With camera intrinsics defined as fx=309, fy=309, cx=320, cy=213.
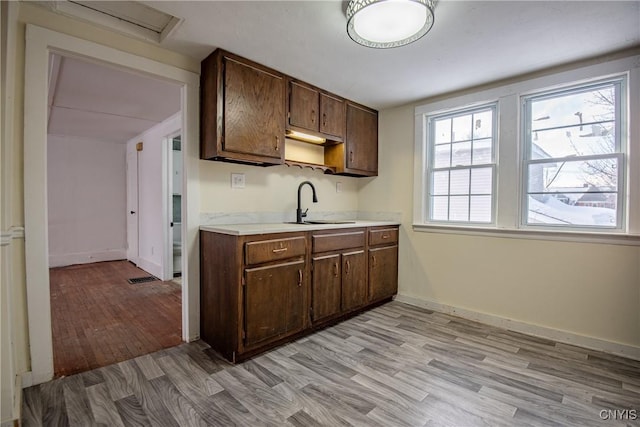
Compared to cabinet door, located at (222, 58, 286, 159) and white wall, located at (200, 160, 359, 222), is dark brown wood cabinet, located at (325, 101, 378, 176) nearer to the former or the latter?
white wall, located at (200, 160, 359, 222)

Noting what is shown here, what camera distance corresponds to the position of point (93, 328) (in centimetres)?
273

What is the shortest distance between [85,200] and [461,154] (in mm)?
6230

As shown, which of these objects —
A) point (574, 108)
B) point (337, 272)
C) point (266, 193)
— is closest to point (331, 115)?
point (266, 193)

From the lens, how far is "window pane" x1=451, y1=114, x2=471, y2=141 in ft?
10.3

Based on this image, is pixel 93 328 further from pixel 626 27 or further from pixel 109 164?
pixel 626 27

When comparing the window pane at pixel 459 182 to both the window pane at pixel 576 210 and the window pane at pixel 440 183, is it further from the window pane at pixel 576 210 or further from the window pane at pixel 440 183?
the window pane at pixel 576 210

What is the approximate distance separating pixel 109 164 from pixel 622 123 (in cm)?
718

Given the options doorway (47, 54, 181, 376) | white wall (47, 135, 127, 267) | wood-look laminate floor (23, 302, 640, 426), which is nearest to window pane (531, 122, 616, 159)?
wood-look laminate floor (23, 302, 640, 426)

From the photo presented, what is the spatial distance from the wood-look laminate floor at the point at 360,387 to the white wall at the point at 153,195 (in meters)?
2.54

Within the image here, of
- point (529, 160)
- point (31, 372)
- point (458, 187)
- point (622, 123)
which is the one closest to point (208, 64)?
point (31, 372)

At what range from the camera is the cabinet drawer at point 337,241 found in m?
2.63

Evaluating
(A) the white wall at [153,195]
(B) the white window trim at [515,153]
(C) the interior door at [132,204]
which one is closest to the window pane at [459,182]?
(B) the white window trim at [515,153]

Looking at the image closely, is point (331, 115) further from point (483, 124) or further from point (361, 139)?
point (483, 124)

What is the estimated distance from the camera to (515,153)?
9.07ft
